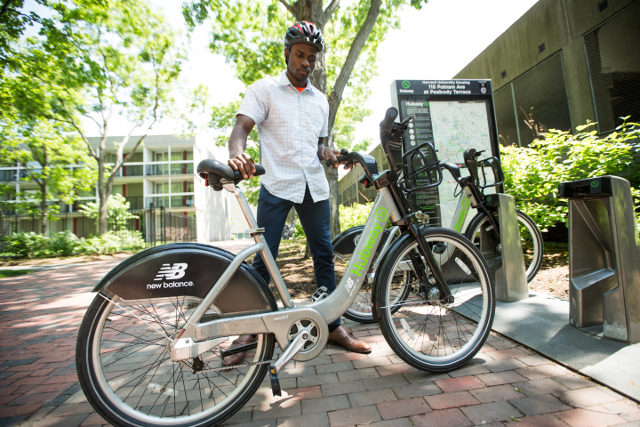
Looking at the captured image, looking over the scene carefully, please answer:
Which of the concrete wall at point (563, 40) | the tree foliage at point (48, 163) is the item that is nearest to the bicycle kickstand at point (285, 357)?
the concrete wall at point (563, 40)

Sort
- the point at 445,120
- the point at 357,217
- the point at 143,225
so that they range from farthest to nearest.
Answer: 1. the point at 143,225
2. the point at 357,217
3. the point at 445,120

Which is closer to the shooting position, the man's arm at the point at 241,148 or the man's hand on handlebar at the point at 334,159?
the man's arm at the point at 241,148

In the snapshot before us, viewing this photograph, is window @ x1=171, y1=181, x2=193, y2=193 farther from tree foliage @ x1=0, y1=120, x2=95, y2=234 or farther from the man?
the man

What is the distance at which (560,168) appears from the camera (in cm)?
442

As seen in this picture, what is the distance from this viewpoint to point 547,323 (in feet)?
8.33

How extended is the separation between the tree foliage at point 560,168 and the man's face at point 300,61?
3.66 m

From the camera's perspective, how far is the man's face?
2303 mm

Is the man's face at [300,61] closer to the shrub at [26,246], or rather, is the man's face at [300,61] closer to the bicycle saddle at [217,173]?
the bicycle saddle at [217,173]

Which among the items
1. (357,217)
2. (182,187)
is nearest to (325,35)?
(357,217)

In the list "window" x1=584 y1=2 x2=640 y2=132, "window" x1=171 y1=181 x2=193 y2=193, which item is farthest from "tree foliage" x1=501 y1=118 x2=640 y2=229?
"window" x1=171 y1=181 x2=193 y2=193

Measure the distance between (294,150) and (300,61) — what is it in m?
0.65

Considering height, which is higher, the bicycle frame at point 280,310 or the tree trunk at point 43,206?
the tree trunk at point 43,206

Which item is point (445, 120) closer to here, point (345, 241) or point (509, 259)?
point (509, 259)

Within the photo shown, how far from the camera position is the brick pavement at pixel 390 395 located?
157cm
